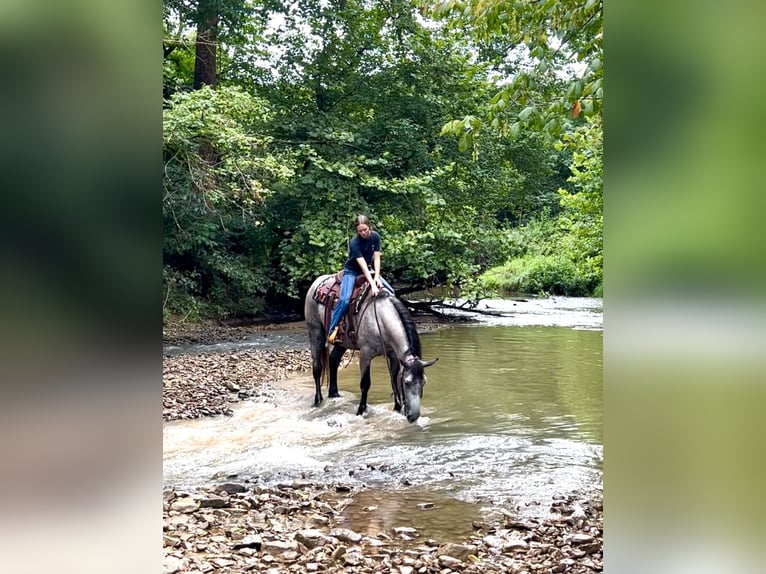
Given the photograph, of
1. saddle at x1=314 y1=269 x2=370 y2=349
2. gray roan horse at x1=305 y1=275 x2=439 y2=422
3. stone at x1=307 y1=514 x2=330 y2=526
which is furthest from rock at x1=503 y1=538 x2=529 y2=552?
saddle at x1=314 y1=269 x2=370 y2=349

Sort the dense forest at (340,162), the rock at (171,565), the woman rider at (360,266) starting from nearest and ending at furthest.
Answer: the rock at (171,565)
the woman rider at (360,266)
the dense forest at (340,162)

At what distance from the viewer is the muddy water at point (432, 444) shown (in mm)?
4195

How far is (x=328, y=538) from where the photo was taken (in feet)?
11.1

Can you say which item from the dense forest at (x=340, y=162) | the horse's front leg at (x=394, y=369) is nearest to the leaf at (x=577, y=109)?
the horse's front leg at (x=394, y=369)

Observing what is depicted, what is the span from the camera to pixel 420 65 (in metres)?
14.8

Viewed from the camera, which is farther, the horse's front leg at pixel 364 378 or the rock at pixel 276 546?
the horse's front leg at pixel 364 378

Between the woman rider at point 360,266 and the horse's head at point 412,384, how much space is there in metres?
0.93

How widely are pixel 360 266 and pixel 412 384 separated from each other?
4.87 feet

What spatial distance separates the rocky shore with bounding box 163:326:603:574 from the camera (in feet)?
9.81

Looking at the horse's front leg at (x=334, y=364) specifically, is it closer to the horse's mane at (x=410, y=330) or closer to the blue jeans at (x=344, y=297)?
the blue jeans at (x=344, y=297)
